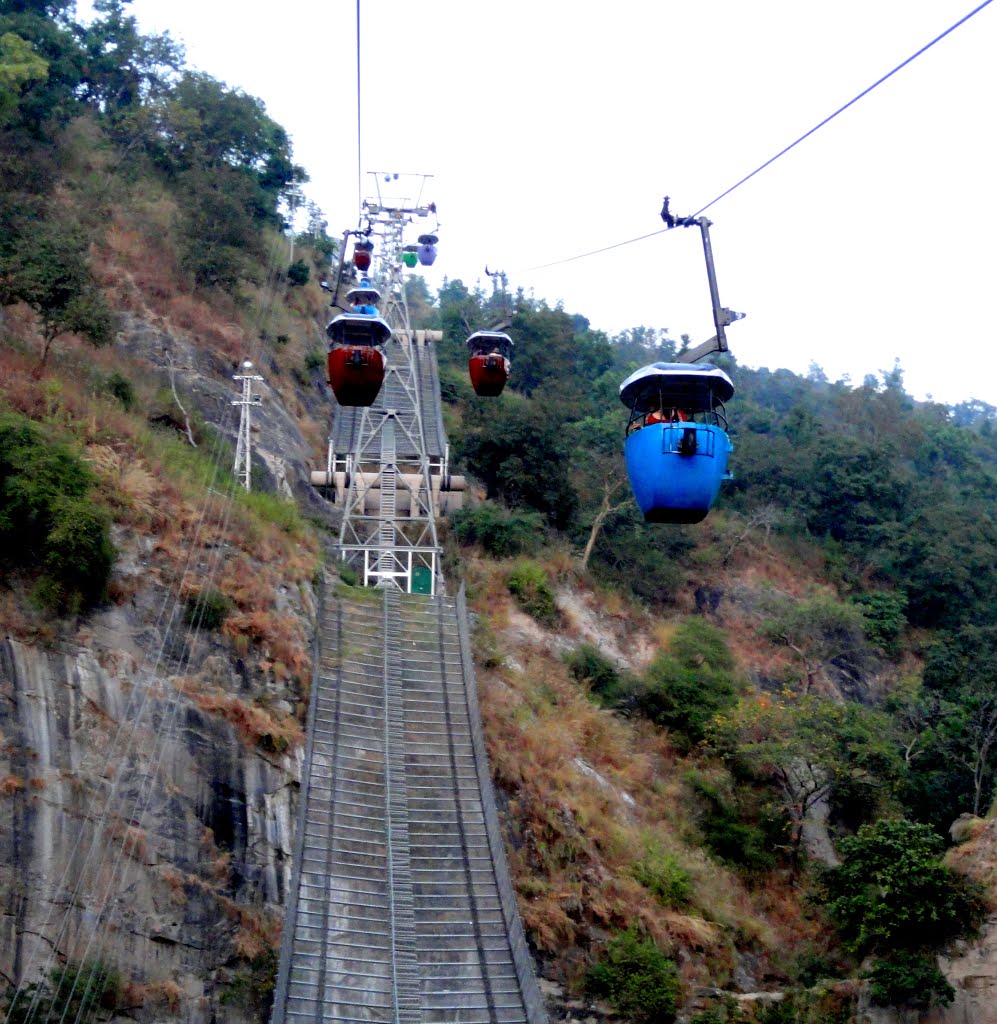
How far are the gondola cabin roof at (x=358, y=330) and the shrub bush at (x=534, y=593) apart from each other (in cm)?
1193

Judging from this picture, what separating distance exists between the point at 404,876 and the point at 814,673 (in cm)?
1436

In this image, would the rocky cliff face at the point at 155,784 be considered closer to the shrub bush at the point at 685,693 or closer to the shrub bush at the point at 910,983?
the shrub bush at the point at 910,983

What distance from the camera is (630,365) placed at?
4900 centimetres

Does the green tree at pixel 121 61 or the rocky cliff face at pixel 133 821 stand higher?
the green tree at pixel 121 61

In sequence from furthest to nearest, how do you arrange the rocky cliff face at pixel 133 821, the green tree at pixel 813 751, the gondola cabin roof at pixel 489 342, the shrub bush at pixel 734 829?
1. the shrub bush at pixel 734 829
2. the green tree at pixel 813 751
3. the gondola cabin roof at pixel 489 342
4. the rocky cliff face at pixel 133 821

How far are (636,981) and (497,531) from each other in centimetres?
1305

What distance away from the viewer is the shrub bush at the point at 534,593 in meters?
25.7

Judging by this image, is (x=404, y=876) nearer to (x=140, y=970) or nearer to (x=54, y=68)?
(x=140, y=970)

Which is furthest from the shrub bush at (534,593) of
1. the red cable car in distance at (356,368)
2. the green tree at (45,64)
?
the green tree at (45,64)

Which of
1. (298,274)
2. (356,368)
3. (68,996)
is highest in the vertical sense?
(298,274)

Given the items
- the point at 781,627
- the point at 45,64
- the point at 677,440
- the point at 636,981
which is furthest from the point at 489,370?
the point at 45,64

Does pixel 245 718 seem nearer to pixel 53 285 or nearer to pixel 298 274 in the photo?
pixel 53 285

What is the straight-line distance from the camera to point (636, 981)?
15.6 meters

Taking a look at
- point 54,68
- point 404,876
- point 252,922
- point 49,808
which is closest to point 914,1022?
point 404,876
